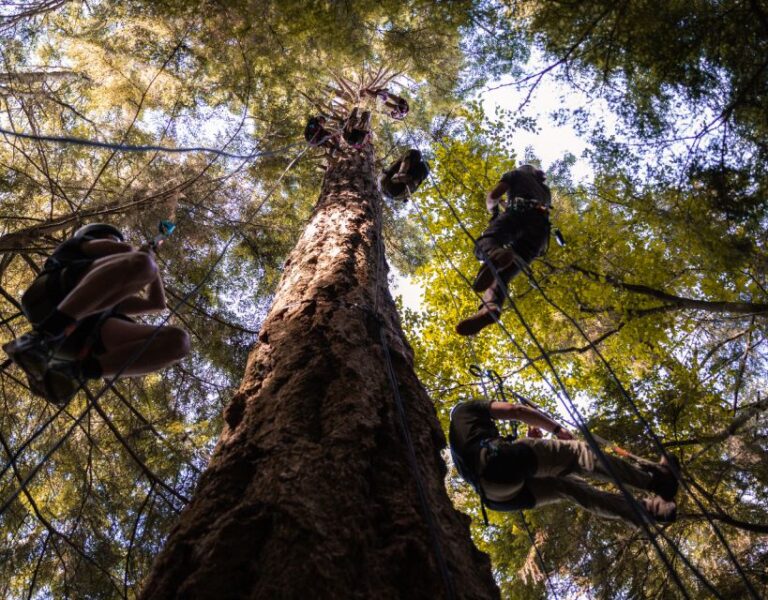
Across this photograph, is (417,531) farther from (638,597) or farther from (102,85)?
(102,85)

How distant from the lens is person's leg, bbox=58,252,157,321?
8.21ft

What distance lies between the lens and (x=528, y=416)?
3637 mm

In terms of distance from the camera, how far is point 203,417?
6227mm

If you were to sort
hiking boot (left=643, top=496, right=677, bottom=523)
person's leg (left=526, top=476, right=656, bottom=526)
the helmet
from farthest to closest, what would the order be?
person's leg (left=526, top=476, right=656, bottom=526), hiking boot (left=643, top=496, right=677, bottom=523), the helmet

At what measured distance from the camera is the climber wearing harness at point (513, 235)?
15.1 ft

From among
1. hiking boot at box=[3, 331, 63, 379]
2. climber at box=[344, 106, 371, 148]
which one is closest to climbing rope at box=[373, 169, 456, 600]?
hiking boot at box=[3, 331, 63, 379]

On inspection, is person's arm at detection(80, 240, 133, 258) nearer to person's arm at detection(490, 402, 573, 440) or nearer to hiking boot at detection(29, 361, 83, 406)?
hiking boot at detection(29, 361, 83, 406)

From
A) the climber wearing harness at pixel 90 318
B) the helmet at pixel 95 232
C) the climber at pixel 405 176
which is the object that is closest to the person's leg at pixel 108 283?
the climber wearing harness at pixel 90 318

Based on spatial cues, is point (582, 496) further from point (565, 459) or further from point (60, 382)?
point (60, 382)

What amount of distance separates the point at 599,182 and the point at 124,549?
23.0 ft

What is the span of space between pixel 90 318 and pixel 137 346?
0.29 meters

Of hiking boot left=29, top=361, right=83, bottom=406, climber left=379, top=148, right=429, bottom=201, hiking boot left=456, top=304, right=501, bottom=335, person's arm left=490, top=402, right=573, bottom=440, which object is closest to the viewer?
hiking boot left=29, top=361, right=83, bottom=406

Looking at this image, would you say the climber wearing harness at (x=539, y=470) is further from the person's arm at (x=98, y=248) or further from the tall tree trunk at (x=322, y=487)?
the person's arm at (x=98, y=248)

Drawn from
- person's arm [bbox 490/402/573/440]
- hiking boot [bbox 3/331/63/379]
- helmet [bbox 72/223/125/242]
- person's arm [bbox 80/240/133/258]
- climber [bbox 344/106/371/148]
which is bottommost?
person's arm [bbox 490/402/573/440]
